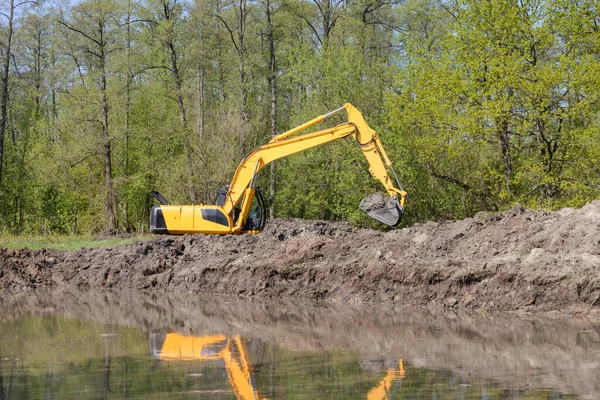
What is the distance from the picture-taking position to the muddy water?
25.5 feet

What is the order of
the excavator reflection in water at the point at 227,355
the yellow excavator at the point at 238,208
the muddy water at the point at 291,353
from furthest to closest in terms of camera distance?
1. the yellow excavator at the point at 238,208
2. the muddy water at the point at 291,353
3. the excavator reflection in water at the point at 227,355

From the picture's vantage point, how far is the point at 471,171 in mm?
27469

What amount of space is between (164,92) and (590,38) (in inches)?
883

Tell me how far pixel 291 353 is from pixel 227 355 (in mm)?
805

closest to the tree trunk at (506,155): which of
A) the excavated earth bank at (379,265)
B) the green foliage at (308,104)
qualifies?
the green foliage at (308,104)

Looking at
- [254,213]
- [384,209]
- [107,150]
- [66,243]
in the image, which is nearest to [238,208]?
[254,213]

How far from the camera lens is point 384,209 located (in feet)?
60.0

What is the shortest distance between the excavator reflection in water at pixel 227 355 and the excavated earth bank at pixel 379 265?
5.10 metres

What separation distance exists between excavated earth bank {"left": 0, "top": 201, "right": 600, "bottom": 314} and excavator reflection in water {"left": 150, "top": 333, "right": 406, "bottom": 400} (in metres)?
5.10

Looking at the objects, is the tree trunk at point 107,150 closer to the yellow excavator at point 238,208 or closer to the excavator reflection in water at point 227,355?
the yellow excavator at point 238,208

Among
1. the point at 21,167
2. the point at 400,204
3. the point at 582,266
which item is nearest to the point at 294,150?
the point at 400,204

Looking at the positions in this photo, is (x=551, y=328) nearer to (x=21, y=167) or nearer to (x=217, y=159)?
(x=217, y=159)

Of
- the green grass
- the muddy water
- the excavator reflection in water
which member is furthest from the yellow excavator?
the excavator reflection in water

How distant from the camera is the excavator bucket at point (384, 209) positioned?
17969 mm
